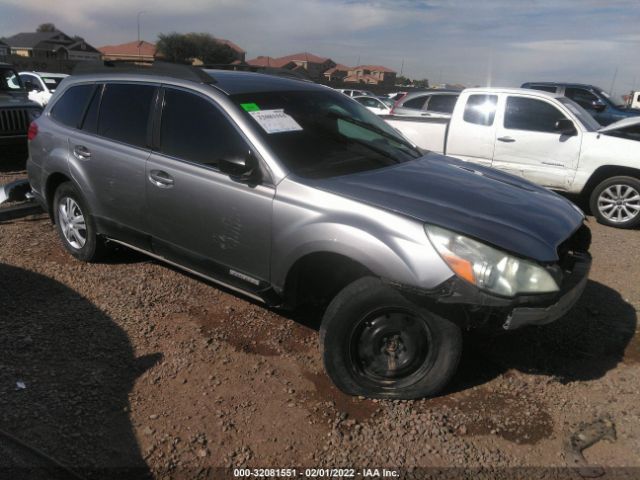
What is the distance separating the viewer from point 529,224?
2.91m

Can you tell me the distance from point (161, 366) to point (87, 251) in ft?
6.11

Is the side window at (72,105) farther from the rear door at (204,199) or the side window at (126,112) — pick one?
the rear door at (204,199)

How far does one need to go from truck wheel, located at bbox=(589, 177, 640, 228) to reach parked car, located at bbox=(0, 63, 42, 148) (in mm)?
9475

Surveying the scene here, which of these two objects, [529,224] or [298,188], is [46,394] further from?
[529,224]

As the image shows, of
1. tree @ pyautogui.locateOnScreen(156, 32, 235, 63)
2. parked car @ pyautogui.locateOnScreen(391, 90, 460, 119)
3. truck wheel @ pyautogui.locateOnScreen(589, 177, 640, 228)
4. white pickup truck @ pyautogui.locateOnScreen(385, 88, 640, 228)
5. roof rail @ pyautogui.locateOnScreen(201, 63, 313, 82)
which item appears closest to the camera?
roof rail @ pyautogui.locateOnScreen(201, 63, 313, 82)

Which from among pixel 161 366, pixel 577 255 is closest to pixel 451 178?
pixel 577 255

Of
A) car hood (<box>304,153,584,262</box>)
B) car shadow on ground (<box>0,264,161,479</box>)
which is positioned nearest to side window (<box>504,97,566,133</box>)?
car hood (<box>304,153,584,262</box>)

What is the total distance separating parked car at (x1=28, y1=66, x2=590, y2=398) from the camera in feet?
8.68

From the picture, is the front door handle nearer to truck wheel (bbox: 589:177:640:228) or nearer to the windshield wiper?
the windshield wiper

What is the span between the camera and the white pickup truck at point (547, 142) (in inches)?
274

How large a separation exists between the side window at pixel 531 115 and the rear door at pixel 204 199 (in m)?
5.64

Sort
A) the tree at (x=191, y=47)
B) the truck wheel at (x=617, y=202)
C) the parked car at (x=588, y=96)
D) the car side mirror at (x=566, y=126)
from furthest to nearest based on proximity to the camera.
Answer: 1. the tree at (x=191, y=47)
2. the parked car at (x=588, y=96)
3. the car side mirror at (x=566, y=126)
4. the truck wheel at (x=617, y=202)

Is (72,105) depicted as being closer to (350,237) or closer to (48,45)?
(350,237)

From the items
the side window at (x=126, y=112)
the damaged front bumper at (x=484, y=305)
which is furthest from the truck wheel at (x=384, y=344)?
the side window at (x=126, y=112)
